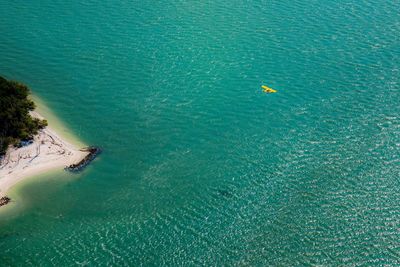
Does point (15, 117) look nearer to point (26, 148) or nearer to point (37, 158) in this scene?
point (26, 148)

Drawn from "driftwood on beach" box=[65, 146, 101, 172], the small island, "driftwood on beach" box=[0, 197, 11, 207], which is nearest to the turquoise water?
"driftwood on beach" box=[65, 146, 101, 172]

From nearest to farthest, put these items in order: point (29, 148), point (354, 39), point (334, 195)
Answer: point (334, 195), point (29, 148), point (354, 39)

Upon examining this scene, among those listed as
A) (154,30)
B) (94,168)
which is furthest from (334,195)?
(154,30)

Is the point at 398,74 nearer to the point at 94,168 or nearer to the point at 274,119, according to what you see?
the point at 274,119

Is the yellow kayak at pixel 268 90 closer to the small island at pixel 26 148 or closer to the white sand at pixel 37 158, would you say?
the small island at pixel 26 148

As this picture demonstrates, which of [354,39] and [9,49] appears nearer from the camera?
[9,49]
